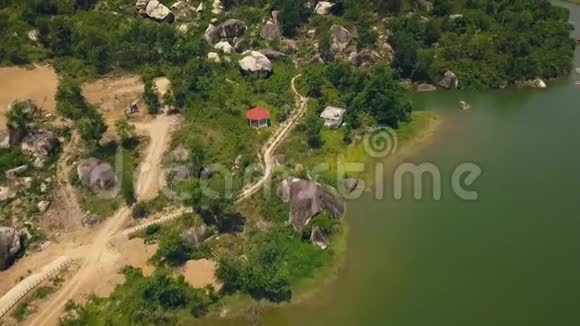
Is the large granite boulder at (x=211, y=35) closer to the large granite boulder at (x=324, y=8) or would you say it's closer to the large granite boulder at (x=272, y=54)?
the large granite boulder at (x=272, y=54)

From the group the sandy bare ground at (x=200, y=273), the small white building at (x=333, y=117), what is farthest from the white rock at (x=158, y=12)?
the sandy bare ground at (x=200, y=273)

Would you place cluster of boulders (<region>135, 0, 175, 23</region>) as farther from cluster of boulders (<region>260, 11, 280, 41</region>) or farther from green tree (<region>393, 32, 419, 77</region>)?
green tree (<region>393, 32, 419, 77</region>)

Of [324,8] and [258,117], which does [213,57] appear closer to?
[258,117]

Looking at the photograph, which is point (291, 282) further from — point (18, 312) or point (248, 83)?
point (248, 83)

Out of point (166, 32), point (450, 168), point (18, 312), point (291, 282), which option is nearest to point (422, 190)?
point (450, 168)

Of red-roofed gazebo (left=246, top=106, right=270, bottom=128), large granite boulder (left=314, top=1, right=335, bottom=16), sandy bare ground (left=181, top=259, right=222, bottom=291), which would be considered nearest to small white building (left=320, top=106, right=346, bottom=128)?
red-roofed gazebo (left=246, top=106, right=270, bottom=128)

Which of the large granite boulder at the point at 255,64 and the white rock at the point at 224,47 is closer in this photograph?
the large granite boulder at the point at 255,64
